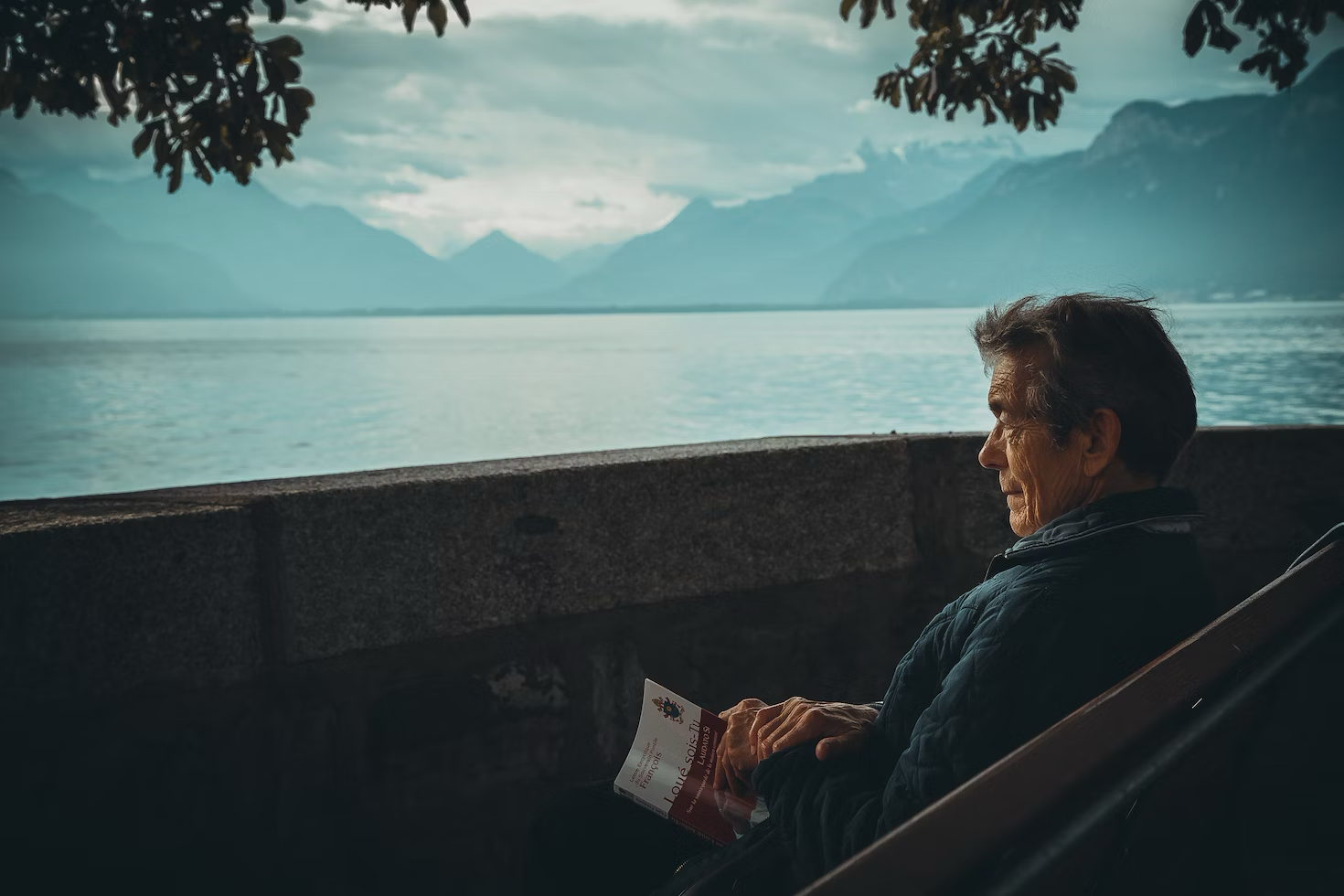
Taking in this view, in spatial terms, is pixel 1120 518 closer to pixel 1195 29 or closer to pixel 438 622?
pixel 438 622

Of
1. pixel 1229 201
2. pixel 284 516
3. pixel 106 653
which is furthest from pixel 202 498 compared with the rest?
pixel 1229 201

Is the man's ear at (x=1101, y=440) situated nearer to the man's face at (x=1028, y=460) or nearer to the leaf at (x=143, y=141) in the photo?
the man's face at (x=1028, y=460)

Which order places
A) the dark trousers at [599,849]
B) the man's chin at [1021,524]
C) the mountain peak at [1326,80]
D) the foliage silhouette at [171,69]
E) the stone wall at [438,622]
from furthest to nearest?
the mountain peak at [1326,80] < the foliage silhouette at [171,69] < the stone wall at [438,622] < the dark trousers at [599,849] < the man's chin at [1021,524]

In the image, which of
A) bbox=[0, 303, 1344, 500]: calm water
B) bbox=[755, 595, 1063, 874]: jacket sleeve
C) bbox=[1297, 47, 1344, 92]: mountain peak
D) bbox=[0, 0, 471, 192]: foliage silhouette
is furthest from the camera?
bbox=[1297, 47, 1344, 92]: mountain peak

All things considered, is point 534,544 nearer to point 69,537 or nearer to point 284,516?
point 284,516

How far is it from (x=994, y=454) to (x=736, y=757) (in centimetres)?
68

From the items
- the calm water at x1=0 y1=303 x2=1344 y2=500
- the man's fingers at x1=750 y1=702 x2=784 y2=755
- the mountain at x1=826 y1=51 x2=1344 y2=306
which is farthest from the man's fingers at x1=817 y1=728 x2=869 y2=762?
the mountain at x1=826 y1=51 x2=1344 y2=306

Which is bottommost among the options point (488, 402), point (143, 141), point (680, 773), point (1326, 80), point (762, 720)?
point (488, 402)

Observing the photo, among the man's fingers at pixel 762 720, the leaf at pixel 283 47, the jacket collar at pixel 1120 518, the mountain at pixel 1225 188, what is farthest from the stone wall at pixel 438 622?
the mountain at pixel 1225 188

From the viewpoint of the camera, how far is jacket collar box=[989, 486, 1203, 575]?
158cm

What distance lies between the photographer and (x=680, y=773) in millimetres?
1942

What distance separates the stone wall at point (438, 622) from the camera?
2.23 m

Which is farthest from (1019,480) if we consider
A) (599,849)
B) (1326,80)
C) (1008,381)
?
(1326,80)

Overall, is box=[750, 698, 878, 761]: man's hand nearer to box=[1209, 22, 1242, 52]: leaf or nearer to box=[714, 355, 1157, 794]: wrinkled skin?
box=[714, 355, 1157, 794]: wrinkled skin
